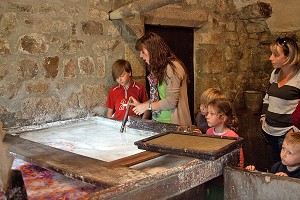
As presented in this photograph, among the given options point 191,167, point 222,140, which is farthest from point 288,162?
point 191,167

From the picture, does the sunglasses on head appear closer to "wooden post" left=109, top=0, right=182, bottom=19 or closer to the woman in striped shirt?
the woman in striped shirt

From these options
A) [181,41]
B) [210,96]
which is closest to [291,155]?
[210,96]

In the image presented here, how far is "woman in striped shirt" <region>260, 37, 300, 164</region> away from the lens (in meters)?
2.40

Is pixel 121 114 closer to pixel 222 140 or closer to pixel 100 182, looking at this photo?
pixel 222 140

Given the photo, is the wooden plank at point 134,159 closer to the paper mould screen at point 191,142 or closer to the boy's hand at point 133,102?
the paper mould screen at point 191,142

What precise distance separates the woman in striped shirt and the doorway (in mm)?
1158

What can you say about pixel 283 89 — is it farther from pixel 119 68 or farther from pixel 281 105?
pixel 119 68

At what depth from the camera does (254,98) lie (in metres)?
4.07

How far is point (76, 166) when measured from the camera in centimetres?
130

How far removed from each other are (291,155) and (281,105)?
30.2 inches

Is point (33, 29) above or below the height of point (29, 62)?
above

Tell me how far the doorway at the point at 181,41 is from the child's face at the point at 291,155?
1.82 metres

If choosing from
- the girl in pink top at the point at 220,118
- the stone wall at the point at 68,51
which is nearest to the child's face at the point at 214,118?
the girl in pink top at the point at 220,118

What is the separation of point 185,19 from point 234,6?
37.9 inches
